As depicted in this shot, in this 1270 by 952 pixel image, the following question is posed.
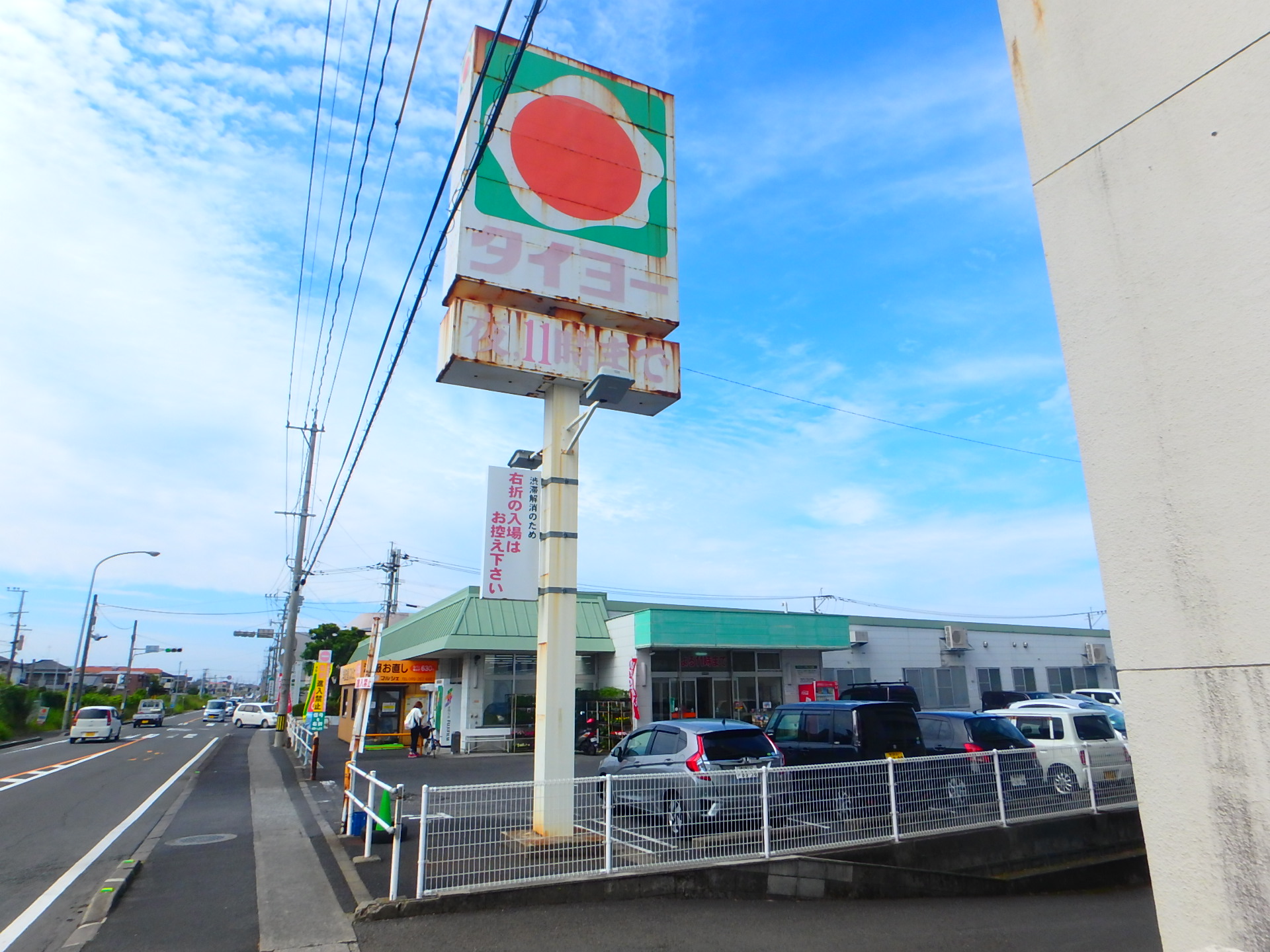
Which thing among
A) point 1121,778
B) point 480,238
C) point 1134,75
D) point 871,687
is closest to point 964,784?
point 1121,778

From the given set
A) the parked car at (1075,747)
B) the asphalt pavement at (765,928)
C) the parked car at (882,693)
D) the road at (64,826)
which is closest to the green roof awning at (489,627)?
the road at (64,826)

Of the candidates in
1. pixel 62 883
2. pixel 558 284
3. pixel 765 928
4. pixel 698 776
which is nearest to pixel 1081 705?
pixel 698 776

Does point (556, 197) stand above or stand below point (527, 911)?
above

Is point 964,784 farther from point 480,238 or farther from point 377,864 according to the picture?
point 480,238

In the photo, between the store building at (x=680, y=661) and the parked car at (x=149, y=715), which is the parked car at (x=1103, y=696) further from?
the parked car at (x=149, y=715)

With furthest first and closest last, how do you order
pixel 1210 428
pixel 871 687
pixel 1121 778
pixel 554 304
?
pixel 871 687 < pixel 1121 778 < pixel 554 304 < pixel 1210 428

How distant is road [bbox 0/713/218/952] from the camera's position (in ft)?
23.2

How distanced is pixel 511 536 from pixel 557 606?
1.08 m

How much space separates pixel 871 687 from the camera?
24375 mm

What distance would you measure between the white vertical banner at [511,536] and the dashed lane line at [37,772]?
13916mm

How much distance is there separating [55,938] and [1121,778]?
45.3ft

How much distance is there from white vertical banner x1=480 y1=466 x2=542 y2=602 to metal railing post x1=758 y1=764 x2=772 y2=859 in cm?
348

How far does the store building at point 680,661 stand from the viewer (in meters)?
25.2

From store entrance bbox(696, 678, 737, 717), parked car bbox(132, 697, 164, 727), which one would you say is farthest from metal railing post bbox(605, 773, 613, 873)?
parked car bbox(132, 697, 164, 727)
